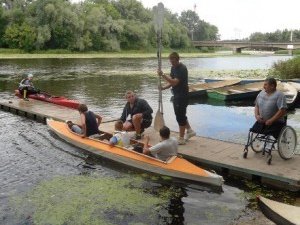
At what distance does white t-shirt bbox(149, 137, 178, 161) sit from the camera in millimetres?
9391

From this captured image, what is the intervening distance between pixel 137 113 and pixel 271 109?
388 centimetres

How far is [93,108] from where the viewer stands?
20.2 meters

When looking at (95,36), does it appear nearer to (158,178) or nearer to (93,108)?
(93,108)

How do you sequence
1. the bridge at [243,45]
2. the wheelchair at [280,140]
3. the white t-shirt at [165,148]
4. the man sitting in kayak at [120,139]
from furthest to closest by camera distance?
the bridge at [243,45]
the man sitting in kayak at [120,139]
the white t-shirt at [165,148]
the wheelchair at [280,140]

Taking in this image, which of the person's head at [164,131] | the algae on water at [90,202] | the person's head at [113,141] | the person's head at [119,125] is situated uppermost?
the person's head at [164,131]

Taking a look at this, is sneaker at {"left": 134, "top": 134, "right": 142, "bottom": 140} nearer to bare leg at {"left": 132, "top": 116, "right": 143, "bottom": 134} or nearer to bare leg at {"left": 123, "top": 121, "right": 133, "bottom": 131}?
bare leg at {"left": 132, "top": 116, "right": 143, "bottom": 134}

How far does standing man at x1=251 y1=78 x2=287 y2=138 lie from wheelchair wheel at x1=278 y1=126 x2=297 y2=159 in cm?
14

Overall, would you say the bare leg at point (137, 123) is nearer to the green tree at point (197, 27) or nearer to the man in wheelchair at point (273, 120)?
the man in wheelchair at point (273, 120)

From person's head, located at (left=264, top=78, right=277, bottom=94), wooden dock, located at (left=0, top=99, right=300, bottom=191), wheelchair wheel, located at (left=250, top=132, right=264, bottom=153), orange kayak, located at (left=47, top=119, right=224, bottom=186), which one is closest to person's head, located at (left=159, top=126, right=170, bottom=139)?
orange kayak, located at (left=47, top=119, right=224, bottom=186)

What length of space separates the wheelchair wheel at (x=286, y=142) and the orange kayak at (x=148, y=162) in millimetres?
1667

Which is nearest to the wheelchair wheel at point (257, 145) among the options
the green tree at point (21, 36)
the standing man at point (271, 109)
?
the standing man at point (271, 109)

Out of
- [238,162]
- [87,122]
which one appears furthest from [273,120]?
[87,122]

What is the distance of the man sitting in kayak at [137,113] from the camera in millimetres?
11409

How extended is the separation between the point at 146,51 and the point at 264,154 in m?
82.3
